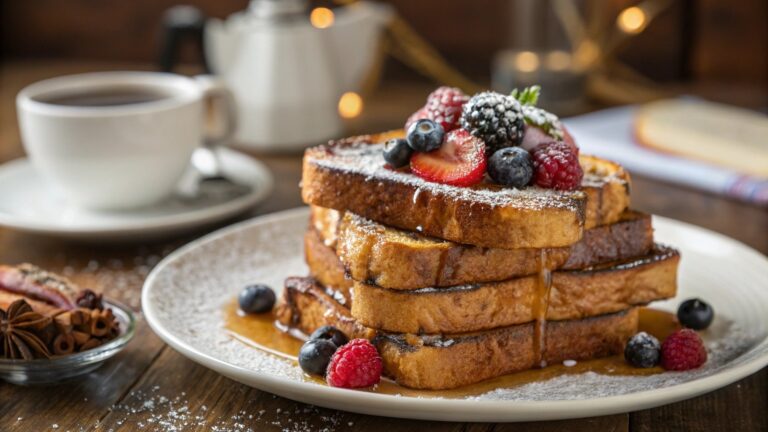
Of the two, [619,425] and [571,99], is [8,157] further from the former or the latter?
[619,425]

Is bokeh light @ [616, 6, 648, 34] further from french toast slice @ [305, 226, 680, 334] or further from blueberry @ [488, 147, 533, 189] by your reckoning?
blueberry @ [488, 147, 533, 189]

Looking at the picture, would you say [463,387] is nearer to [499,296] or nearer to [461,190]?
[499,296]

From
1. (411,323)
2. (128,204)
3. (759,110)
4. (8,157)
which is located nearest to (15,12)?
(8,157)

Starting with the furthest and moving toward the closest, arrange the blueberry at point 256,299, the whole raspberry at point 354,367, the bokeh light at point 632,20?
1. the bokeh light at point 632,20
2. the blueberry at point 256,299
3. the whole raspberry at point 354,367

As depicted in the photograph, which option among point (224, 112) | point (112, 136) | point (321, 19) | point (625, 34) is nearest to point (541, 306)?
point (112, 136)

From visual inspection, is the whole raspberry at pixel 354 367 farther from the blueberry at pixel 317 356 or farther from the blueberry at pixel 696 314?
the blueberry at pixel 696 314

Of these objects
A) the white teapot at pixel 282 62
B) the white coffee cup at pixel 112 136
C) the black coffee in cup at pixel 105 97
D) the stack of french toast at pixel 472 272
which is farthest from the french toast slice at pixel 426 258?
the white teapot at pixel 282 62
